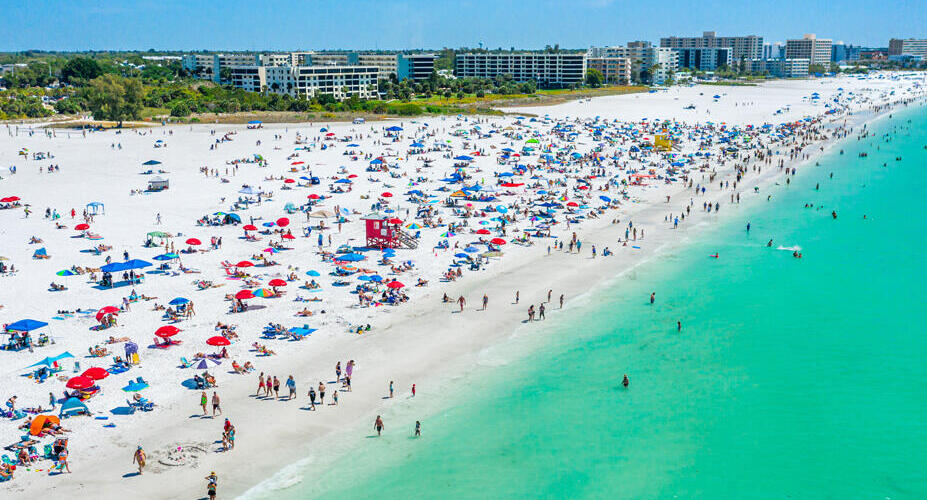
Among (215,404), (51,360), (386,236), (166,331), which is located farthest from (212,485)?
(386,236)

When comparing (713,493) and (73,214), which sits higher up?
(73,214)

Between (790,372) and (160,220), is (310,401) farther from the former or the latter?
(160,220)

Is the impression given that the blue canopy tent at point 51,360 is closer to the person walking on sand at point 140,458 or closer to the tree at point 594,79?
the person walking on sand at point 140,458

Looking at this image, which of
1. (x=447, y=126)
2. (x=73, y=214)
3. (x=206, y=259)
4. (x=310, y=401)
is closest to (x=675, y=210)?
(x=206, y=259)

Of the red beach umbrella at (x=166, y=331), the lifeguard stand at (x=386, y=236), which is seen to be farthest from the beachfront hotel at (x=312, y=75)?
the red beach umbrella at (x=166, y=331)

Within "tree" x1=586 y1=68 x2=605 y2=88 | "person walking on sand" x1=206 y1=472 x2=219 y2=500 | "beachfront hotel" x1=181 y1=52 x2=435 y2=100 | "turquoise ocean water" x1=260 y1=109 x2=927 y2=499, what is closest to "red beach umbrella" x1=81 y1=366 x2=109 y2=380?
"person walking on sand" x1=206 y1=472 x2=219 y2=500

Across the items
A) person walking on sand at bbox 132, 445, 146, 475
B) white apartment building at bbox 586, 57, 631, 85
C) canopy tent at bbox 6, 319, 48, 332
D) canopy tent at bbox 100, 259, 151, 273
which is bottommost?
person walking on sand at bbox 132, 445, 146, 475

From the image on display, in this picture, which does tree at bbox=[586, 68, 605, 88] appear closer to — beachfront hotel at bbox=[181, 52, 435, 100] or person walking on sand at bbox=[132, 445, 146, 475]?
beachfront hotel at bbox=[181, 52, 435, 100]
